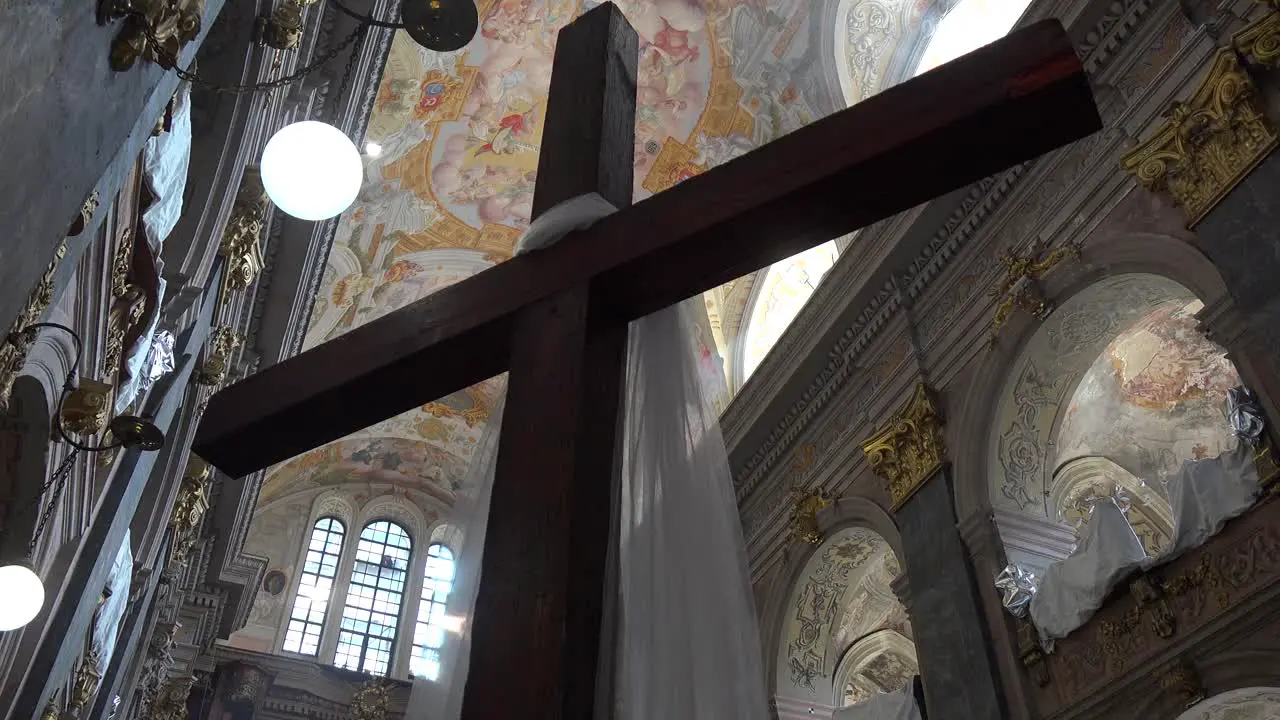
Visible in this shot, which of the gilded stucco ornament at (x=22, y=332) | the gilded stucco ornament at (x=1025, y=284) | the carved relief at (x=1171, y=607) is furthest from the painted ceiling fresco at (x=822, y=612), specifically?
the gilded stucco ornament at (x=22, y=332)

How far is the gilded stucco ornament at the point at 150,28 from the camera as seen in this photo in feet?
11.0

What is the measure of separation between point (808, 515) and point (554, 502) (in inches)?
333

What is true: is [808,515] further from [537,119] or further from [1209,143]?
[537,119]

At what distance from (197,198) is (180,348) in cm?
110

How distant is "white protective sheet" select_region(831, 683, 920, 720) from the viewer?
7865mm

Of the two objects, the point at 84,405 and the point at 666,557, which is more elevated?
the point at 84,405

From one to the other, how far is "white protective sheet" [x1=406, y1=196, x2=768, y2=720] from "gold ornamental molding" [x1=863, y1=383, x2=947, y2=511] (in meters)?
6.33

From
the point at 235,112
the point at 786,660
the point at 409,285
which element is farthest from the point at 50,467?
the point at 409,285

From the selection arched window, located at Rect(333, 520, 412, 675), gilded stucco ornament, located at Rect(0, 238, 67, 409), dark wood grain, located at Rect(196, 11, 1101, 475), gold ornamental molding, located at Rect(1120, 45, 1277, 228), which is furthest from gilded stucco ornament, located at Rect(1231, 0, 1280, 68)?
arched window, located at Rect(333, 520, 412, 675)

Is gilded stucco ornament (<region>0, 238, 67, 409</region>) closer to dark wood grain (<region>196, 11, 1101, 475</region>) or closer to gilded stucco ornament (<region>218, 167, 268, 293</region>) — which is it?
dark wood grain (<region>196, 11, 1101, 475</region>)

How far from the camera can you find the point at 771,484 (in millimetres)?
11086

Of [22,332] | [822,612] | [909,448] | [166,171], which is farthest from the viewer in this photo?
[822,612]

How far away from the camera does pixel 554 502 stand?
187 centimetres

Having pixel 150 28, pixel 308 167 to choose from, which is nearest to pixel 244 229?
pixel 308 167
